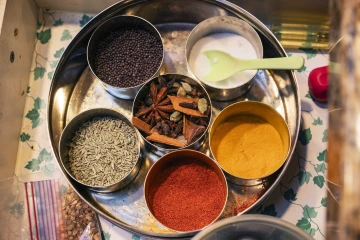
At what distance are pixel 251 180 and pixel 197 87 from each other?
295 millimetres

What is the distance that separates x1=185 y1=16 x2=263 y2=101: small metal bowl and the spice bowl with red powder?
19 centimetres

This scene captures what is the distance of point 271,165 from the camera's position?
1.11 meters

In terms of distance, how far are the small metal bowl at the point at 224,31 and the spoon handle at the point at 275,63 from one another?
0.12ft

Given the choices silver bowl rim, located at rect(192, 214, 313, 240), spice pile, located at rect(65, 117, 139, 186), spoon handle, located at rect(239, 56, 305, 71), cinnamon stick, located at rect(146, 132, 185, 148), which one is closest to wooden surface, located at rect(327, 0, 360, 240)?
silver bowl rim, located at rect(192, 214, 313, 240)

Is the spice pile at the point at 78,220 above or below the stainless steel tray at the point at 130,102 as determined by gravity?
below

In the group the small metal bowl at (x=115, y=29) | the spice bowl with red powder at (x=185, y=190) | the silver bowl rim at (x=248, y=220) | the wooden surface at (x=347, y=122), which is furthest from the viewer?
the small metal bowl at (x=115, y=29)

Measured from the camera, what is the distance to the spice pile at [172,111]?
1.15m

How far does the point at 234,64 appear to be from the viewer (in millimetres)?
1171

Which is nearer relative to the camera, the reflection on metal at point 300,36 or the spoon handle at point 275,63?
the spoon handle at point 275,63

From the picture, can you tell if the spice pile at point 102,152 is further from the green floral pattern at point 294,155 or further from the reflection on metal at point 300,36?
the reflection on metal at point 300,36

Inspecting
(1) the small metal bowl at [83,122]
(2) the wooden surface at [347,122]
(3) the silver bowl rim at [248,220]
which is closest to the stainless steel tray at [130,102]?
(1) the small metal bowl at [83,122]

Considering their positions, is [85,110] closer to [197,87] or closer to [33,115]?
[33,115]

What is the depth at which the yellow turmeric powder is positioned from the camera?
43.9 inches

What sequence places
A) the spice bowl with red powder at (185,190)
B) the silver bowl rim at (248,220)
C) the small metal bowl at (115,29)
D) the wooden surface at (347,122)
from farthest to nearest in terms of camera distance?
1. the small metal bowl at (115,29)
2. the spice bowl with red powder at (185,190)
3. the silver bowl rim at (248,220)
4. the wooden surface at (347,122)
